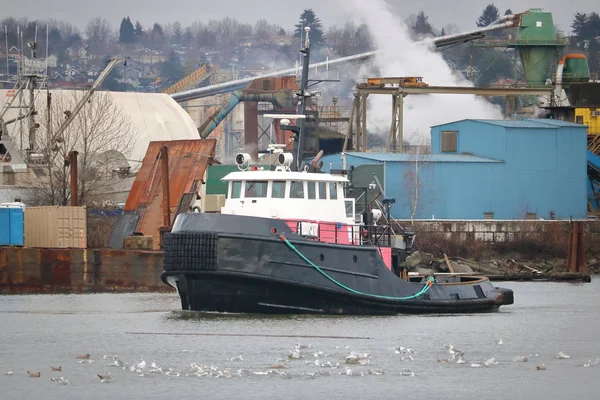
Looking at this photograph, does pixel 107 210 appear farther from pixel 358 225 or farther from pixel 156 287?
pixel 358 225

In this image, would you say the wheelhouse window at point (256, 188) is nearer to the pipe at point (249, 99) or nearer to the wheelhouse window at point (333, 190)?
the wheelhouse window at point (333, 190)

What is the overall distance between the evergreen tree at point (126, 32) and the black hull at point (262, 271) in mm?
168050

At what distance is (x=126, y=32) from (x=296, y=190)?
553 ft

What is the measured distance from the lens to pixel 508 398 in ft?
73.9

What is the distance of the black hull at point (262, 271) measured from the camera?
2941 centimetres

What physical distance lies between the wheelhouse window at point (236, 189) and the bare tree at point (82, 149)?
57.4 feet

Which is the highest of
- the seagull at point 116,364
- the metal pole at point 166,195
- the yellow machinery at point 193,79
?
the yellow machinery at point 193,79

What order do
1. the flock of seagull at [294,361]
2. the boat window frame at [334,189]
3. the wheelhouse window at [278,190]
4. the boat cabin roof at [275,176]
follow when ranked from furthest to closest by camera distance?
the boat window frame at [334,189]
the wheelhouse window at [278,190]
the boat cabin roof at [275,176]
the flock of seagull at [294,361]

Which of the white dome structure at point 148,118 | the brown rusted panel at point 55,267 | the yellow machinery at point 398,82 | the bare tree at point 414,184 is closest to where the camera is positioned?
the brown rusted panel at point 55,267

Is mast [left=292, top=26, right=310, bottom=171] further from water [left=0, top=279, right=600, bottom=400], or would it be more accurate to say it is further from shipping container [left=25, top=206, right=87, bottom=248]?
shipping container [left=25, top=206, right=87, bottom=248]

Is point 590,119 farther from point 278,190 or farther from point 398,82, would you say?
point 278,190

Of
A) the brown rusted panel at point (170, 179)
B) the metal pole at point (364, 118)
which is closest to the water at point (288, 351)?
the brown rusted panel at point (170, 179)

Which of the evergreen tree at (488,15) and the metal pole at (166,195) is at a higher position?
the evergreen tree at (488,15)

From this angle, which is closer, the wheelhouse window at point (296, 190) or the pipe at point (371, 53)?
the wheelhouse window at point (296, 190)
